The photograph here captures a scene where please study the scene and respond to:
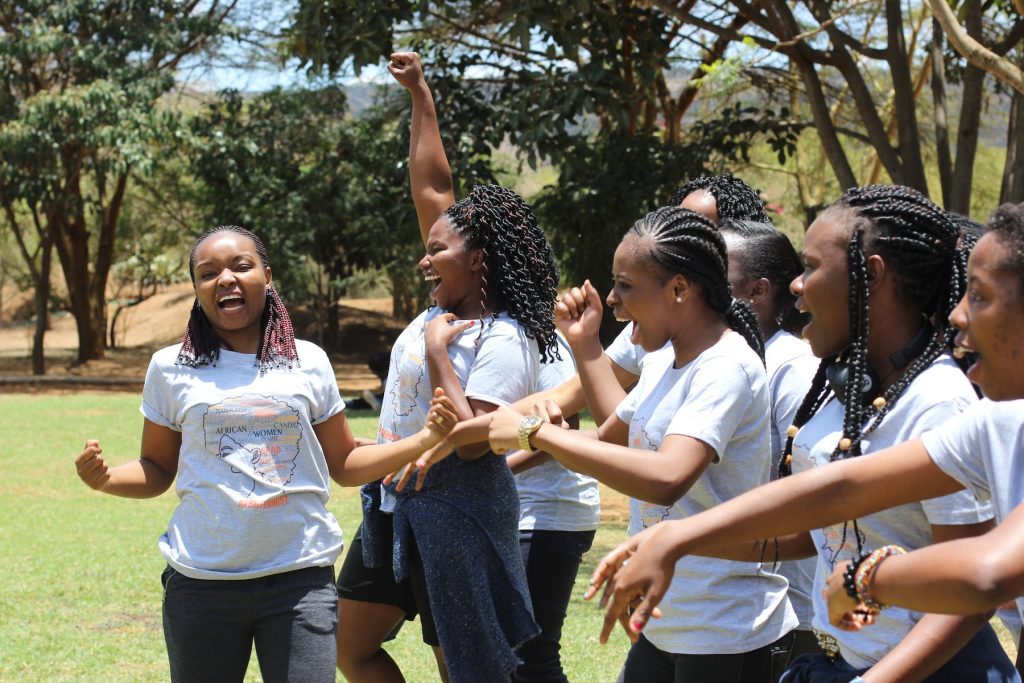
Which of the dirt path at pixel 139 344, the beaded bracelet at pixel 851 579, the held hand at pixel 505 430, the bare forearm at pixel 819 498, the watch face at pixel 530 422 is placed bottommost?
the dirt path at pixel 139 344

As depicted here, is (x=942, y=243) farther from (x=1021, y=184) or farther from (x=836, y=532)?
(x=1021, y=184)

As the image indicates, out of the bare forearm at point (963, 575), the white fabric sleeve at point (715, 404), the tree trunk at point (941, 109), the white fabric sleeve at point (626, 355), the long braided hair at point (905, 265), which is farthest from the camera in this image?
the tree trunk at point (941, 109)

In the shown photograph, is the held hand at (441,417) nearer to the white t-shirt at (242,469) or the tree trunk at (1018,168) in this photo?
the white t-shirt at (242,469)

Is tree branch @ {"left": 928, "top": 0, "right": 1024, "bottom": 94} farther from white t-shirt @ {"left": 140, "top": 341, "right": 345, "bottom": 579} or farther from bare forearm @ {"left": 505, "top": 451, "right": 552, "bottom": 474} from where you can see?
white t-shirt @ {"left": 140, "top": 341, "right": 345, "bottom": 579}

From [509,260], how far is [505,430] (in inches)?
37.1

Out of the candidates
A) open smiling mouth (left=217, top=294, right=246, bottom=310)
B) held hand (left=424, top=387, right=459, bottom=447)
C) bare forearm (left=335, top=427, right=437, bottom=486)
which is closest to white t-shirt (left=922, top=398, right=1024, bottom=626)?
held hand (left=424, top=387, right=459, bottom=447)

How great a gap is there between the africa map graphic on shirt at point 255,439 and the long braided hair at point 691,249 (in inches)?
45.1

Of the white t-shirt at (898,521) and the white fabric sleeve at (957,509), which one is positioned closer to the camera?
the white fabric sleeve at (957,509)

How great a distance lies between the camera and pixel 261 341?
143 inches

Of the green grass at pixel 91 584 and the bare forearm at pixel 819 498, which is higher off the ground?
the bare forearm at pixel 819 498

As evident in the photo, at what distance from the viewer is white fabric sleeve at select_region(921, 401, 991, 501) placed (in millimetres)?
2113

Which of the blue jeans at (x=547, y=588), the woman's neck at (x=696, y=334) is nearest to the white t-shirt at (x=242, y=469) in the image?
the blue jeans at (x=547, y=588)

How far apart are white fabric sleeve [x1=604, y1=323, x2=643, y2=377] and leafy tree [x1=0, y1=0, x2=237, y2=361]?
16492 millimetres

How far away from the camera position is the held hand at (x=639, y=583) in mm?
1951
